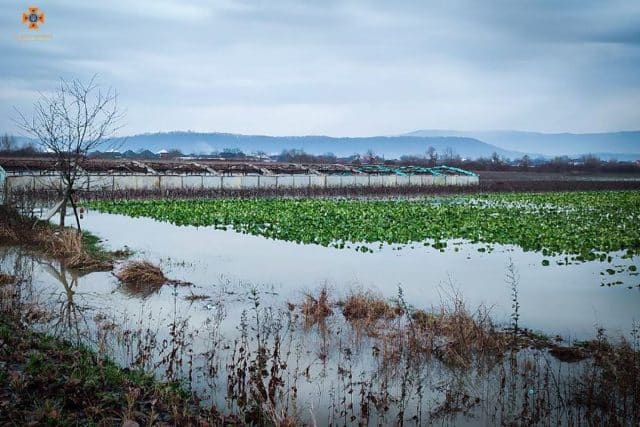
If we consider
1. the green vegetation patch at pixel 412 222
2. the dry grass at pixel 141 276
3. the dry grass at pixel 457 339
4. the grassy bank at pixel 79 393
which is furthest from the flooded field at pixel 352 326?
the green vegetation patch at pixel 412 222

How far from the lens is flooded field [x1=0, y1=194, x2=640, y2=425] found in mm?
7012

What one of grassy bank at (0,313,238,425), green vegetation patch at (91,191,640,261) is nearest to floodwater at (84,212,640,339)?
green vegetation patch at (91,191,640,261)

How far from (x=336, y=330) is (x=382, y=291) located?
2991 millimetres

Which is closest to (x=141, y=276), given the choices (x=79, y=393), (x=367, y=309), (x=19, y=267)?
(x=19, y=267)

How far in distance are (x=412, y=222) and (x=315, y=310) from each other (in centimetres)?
1440

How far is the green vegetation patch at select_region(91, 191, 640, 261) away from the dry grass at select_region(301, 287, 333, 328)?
8.17 meters

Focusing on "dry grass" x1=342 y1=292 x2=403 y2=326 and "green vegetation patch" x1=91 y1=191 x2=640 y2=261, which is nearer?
"dry grass" x1=342 y1=292 x2=403 y2=326

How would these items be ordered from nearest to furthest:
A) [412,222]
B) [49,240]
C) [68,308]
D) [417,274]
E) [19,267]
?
[68,308], [19,267], [417,274], [49,240], [412,222]

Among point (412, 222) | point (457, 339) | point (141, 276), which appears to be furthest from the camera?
point (412, 222)

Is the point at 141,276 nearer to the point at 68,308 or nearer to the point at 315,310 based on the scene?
the point at 68,308

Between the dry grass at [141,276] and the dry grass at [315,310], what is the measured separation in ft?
12.5

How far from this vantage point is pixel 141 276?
1288 cm

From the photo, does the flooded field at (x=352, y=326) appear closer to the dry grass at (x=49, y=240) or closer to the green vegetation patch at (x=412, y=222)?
the dry grass at (x=49, y=240)

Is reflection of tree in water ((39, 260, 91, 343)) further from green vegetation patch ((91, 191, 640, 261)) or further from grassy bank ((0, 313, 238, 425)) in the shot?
green vegetation patch ((91, 191, 640, 261))
